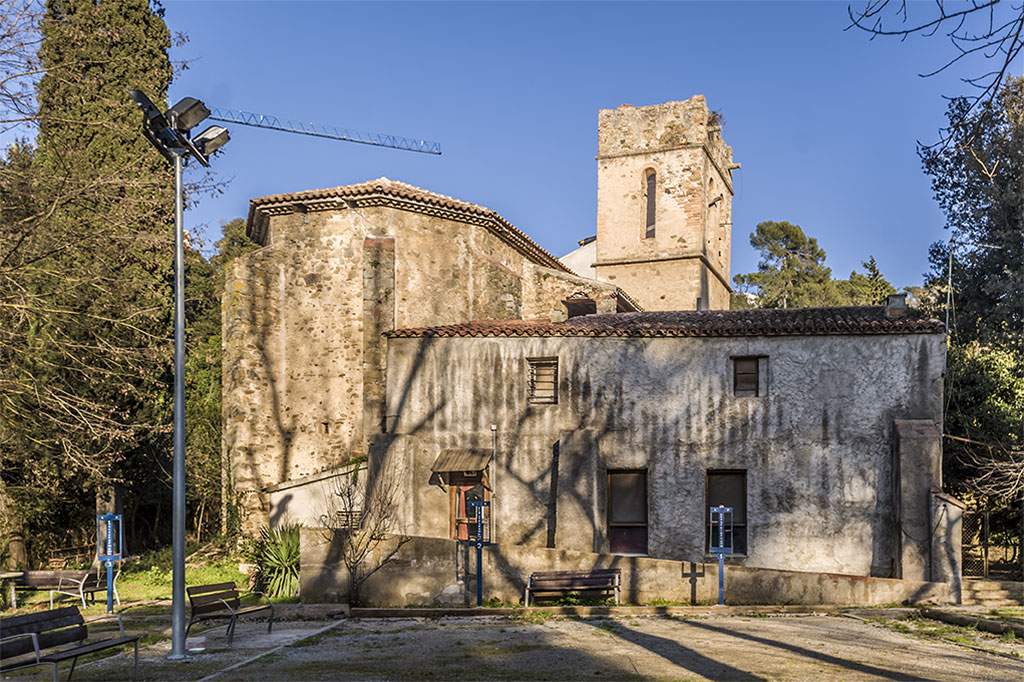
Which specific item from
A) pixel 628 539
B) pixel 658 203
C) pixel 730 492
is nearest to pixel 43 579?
pixel 628 539

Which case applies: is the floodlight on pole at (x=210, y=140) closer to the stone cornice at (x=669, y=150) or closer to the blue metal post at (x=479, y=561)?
the blue metal post at (x=479, y=561)

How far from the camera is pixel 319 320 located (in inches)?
908

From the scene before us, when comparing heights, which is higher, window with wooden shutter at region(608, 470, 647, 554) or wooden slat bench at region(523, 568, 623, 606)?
window with wooden shutter at region(608, 470, 647, 554)

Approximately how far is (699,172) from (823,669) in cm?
2850

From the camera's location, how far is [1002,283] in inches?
930

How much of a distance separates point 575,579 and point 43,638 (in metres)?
8.72

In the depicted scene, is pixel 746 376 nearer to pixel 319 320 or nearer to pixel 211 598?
pixel 319 320

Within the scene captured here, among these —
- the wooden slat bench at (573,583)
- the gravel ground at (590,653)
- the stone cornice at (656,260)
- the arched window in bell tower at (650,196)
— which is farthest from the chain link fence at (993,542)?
the arched window in bell tower at (650,196)

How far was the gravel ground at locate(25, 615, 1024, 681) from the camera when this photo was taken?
31.8ft

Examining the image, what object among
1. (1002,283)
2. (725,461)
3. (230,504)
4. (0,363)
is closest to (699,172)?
(1002,283)

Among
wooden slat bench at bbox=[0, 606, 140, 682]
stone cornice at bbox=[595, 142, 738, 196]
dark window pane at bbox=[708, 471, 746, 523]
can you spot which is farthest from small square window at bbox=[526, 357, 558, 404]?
stone cornice at bbox=[595, 142, 738, 196]

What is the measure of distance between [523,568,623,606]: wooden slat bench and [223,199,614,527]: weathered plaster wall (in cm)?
797

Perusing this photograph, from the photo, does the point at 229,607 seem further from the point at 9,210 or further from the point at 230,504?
the point at 230,504

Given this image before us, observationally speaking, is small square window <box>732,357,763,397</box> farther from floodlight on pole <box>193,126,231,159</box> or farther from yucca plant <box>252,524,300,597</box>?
floodlight on pole <box>193,126,231,159</box>
